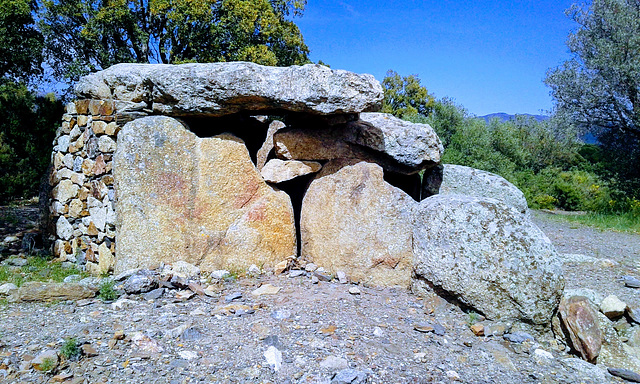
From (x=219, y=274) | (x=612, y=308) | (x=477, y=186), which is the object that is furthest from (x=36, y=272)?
(x=612, y=308)

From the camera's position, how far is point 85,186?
7395 mm

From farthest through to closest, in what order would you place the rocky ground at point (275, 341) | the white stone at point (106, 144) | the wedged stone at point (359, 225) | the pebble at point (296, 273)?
the white stone at point (106, 144)
the pebble at point (296, 273)
the wedged stone at point (359, 225)
the rocky ground at point (275, 341)

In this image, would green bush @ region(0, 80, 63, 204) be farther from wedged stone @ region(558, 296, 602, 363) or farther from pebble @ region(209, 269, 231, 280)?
wedged stone @ region(558, 296, 602, 363)

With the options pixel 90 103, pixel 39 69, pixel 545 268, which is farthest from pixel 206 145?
pixel 39 69

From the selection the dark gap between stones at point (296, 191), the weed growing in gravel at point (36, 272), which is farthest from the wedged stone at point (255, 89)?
the weed growing in gravel at point (36, 272)

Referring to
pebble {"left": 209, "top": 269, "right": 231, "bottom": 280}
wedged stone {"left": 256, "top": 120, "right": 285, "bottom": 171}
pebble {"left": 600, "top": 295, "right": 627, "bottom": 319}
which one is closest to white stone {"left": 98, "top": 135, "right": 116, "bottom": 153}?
wedged stone {"left": 256, "top": 120, "right": 285, "bottom": 171}

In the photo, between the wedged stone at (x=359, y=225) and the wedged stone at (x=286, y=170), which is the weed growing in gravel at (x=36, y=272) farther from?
the wedged stone at (x=359, y=225)

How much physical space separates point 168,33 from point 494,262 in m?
15.0

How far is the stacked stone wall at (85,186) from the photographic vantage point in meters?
7.13

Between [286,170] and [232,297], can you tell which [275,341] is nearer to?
[232,297]

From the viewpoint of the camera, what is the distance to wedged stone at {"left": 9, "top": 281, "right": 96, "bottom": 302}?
5281 mm

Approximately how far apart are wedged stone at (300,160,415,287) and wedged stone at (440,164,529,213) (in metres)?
1.32

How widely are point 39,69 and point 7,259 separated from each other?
11.9 meters

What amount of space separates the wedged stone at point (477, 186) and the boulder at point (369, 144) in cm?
64
